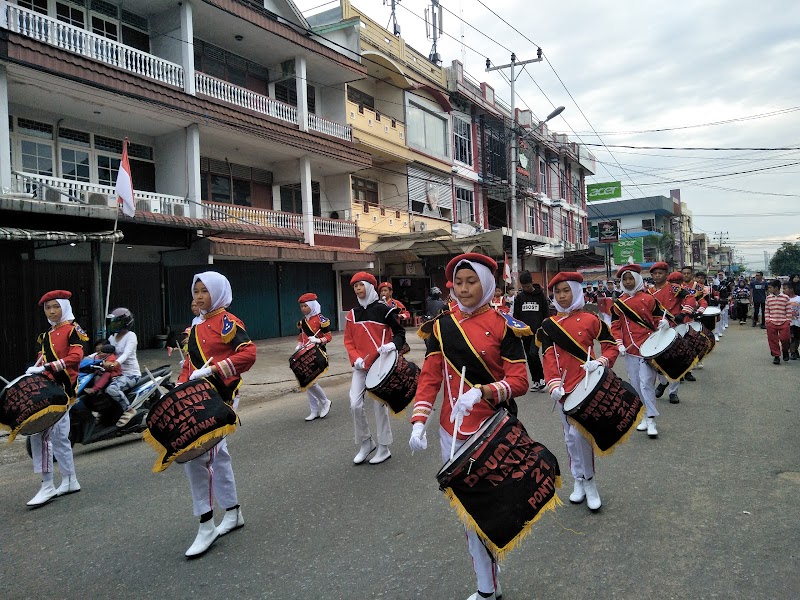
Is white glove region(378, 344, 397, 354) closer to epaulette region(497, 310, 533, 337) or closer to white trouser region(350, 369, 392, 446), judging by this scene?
white trouser region(350, 369, 392, 446)

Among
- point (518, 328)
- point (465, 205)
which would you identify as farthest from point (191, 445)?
point (465, 205)

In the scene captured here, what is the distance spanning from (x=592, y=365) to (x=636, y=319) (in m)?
2.55

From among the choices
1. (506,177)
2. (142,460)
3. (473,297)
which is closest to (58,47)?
(142,460)

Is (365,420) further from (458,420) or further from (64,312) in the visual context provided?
(64,312)

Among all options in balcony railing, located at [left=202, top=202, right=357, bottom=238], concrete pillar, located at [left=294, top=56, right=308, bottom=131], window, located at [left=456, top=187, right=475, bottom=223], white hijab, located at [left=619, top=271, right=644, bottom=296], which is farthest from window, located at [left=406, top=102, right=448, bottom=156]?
white hijab, located at [left=619, top=271, right=644, bottom=296]

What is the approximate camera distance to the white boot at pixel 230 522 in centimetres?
393

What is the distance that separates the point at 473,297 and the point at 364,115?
19.1m

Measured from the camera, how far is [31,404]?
4.59 m

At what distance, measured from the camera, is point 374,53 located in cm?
1977

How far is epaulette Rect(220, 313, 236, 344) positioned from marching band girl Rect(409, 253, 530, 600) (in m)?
1.59

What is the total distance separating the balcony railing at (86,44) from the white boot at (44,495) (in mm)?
10062

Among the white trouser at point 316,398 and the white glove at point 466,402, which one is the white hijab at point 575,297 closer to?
the white glove at point 466,402

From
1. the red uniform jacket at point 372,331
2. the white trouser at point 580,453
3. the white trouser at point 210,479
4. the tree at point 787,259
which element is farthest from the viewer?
the tree at point 787,259

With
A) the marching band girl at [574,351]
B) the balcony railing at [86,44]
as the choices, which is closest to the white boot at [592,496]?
the marching band girl at [574,351]
